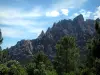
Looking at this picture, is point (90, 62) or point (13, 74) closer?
point (13, 74)

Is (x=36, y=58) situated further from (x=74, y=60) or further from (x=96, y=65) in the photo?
(x=96, y=65)

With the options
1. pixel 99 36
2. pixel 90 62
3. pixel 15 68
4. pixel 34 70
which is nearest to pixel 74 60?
pixel 90 62

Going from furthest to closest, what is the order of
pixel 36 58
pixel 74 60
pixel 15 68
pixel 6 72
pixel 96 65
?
pixel 36 58 < pixel 74 60 < pixel 15 68 < pixel 6 72 < pixel 96 65

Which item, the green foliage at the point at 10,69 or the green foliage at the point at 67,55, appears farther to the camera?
the green foliage at the point at 67,55

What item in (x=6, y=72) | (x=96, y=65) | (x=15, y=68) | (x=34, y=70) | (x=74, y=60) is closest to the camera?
(x=96, y=65)

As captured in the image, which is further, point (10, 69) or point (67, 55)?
point (67, 55)

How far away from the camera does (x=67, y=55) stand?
2549 inches

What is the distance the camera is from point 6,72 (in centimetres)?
4750

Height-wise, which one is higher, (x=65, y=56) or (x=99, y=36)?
(x=99, y=36)

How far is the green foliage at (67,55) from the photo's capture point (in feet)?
212

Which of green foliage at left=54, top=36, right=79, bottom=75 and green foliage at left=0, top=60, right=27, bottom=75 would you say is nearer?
green foliage at left=0, top=60, right=27, bottom=75

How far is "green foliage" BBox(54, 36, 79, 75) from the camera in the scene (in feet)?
212

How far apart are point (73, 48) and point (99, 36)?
2387 centimetres

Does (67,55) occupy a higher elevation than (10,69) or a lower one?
higher
